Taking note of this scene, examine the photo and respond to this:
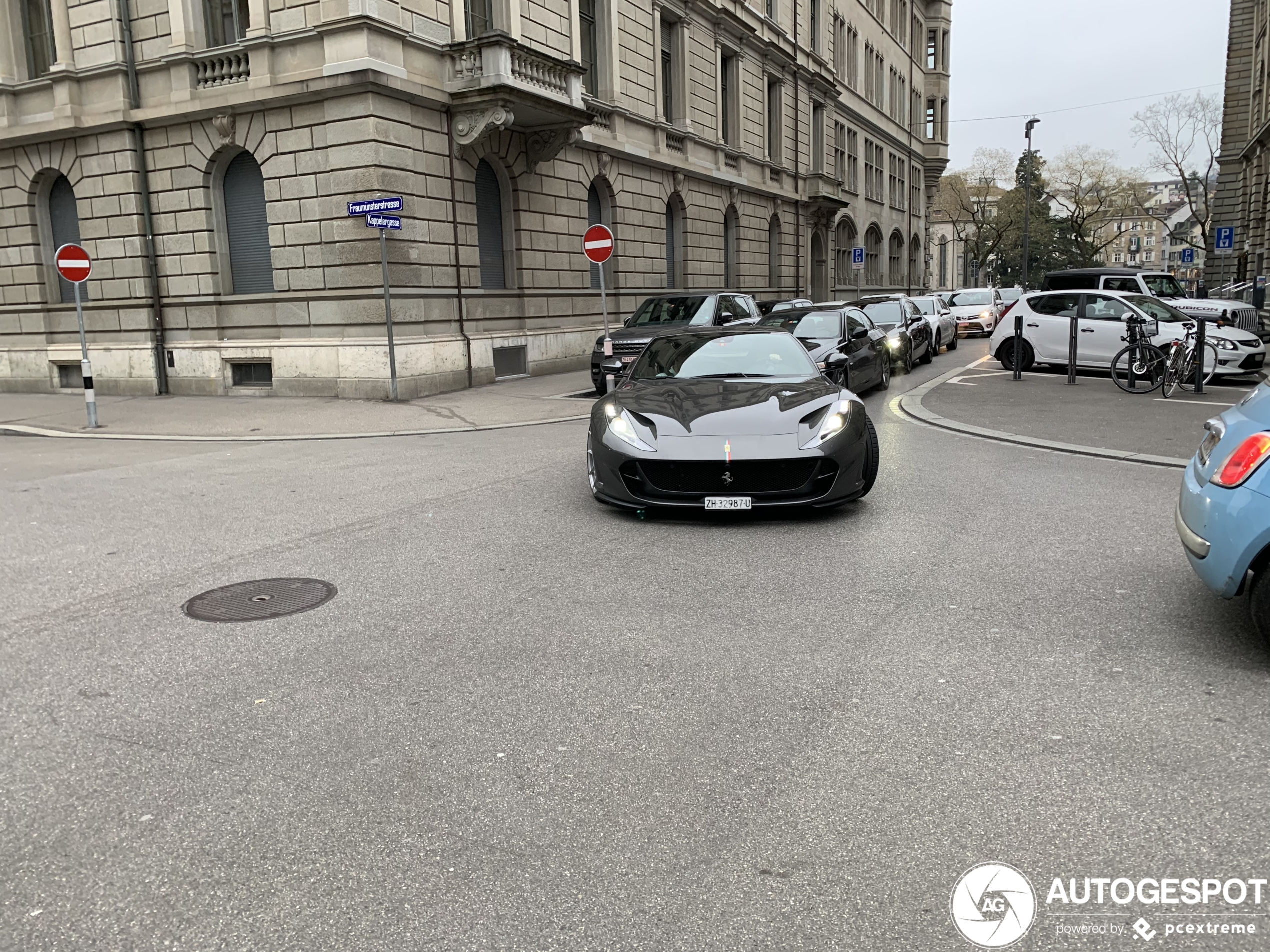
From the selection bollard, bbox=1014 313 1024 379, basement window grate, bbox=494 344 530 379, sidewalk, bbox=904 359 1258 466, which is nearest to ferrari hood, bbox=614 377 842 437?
sidewalk, bbox=904 359 1258 466

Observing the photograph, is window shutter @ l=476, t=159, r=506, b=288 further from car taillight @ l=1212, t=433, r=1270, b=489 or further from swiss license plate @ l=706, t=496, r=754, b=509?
car taillight @ l=1212, t=433, r=1270, b=489

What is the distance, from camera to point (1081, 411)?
13273mm

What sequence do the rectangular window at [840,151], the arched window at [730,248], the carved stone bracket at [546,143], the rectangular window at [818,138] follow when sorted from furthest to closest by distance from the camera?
the rectangular window at [840,151] < the rectangular window at [818,138] < the arched window at [730,248] < the carved stone bracket at [546,143]

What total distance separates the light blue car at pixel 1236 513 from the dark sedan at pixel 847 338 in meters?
9.57

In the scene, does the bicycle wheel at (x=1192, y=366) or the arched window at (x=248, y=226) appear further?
the arched window at (x=248, y=226)

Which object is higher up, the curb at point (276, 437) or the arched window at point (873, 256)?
the arched window at point (873, 256)

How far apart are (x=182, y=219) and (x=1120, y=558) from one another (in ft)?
61.6

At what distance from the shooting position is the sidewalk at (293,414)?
1413 centimetres

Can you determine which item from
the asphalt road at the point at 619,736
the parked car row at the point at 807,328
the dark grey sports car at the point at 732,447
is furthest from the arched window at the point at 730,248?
the asphalt road at the point at 619,736

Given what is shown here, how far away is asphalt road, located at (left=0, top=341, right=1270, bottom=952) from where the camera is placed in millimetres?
2637

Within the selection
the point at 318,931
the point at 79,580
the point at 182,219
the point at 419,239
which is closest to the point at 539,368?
the point at 419,239

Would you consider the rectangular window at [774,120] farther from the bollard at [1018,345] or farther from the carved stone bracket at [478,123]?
the carved stone bracket at [478,123]

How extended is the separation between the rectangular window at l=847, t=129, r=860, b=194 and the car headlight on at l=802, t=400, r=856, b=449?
4370 cm

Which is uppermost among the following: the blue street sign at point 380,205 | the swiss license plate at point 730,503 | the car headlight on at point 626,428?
the blue street sign at point 380,205
